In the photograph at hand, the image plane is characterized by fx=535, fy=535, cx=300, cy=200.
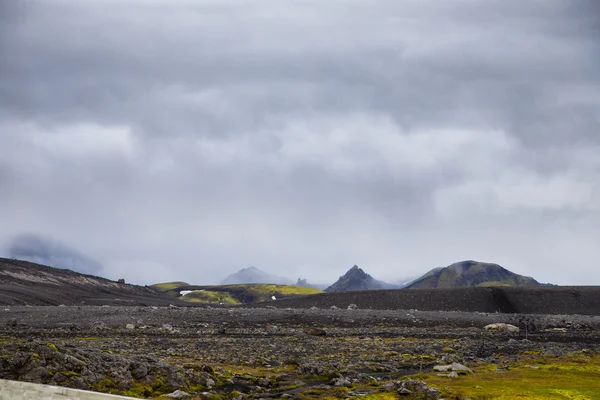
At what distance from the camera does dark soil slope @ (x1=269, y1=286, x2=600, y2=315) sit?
122m

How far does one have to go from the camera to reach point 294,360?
3616 cm

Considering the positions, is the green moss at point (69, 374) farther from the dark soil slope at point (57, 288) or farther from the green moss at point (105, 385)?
the dark soil slope at point (57, 288)

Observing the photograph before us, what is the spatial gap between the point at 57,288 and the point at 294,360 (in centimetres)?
13493

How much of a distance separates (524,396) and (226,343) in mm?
29485

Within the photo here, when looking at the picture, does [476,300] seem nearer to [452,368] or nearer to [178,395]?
[452,368]

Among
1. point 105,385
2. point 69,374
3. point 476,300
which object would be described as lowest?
point 105,385

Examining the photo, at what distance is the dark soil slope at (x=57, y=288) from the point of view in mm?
125750

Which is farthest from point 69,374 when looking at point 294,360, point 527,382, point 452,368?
point 527,382

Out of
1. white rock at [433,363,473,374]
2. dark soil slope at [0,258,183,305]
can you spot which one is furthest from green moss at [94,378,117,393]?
dark soil slope at [0,258,183,305]

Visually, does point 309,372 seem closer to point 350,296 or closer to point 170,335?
point 170,335

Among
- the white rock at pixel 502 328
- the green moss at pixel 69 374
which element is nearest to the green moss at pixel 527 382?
the green moss at pixel 69 374

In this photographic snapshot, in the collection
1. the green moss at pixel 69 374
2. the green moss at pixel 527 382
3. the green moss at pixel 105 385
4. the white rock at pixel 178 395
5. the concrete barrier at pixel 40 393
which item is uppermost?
the concrete barrier at pixel 40 393

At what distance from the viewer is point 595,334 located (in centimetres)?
6638

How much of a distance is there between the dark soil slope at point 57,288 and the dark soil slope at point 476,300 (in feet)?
170
